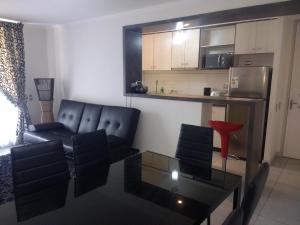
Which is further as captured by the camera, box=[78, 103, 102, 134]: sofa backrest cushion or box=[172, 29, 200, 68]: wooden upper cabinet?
box=[172, 29, 200, 68]: wooden upper cabinet

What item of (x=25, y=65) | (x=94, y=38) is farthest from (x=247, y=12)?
(x=25, y=65)

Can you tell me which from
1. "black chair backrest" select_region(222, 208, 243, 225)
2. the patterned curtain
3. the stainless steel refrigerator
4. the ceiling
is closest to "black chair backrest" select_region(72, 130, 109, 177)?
"black chair backrest" select_region(222, 208, 243, 225)

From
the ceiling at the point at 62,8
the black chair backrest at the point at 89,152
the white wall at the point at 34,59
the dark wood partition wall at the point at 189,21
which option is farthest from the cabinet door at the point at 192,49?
the black chair backrest at the point at 89,152

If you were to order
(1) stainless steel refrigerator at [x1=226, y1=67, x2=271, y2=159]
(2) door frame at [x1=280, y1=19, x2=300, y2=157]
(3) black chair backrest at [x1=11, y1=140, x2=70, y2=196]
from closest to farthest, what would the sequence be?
(3) black chair backrest at [x1=11, y1=140, x2=70, y2=196]
(1) stainless steel refrigerator at [x1=226, y1=67, x2=271, y2=159]
(2) door frame at [x1=280, y1=19, x2=300, y2=157]

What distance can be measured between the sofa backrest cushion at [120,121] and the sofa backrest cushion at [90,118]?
11cm

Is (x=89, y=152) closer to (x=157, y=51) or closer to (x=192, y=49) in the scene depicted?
(x=192, y=49)

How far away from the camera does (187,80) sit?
5.32 metres

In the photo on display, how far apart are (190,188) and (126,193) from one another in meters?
0.43

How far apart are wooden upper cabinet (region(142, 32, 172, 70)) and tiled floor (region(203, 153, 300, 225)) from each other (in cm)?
262

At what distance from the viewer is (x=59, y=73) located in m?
4.94

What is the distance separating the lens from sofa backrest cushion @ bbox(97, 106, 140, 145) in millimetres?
3531

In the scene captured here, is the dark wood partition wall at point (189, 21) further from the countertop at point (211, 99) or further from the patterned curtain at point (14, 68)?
the patterned curtain at point (14, 68)

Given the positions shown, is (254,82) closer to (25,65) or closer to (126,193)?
(126,193)

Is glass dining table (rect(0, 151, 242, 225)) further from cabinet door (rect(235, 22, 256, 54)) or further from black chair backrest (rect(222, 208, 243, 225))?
cabinet door (rect(235, 22, 256, 54))
